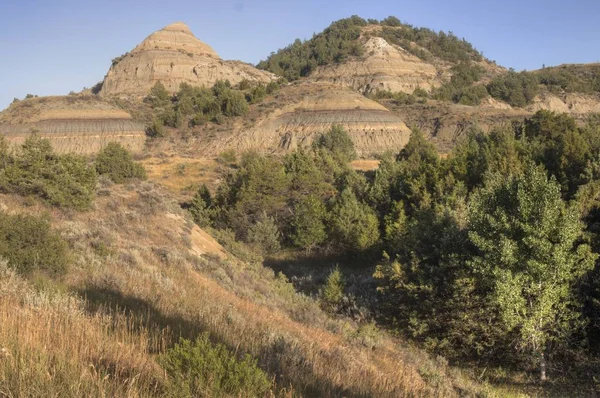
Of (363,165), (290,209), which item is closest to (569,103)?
(363,165)

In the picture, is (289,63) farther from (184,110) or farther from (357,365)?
(357,365)

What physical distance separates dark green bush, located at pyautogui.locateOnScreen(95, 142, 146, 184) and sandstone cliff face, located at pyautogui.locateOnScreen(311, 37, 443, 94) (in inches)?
2596

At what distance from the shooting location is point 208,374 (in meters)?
3.55

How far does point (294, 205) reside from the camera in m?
29.3

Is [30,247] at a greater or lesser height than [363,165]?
lesser

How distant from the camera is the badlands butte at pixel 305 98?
58.2 m

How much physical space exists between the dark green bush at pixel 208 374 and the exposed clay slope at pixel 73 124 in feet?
188

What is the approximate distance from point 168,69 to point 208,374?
92.6m

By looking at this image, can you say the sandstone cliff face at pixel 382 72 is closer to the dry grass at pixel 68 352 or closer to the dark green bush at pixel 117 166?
the dark green bush at pixel 117 166

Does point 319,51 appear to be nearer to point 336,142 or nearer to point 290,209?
point 336,142

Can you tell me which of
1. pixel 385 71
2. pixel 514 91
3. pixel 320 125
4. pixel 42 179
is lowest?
pixel 42 179

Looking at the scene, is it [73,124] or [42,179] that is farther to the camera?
[73,124]

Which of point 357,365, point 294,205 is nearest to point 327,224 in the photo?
point 294,205

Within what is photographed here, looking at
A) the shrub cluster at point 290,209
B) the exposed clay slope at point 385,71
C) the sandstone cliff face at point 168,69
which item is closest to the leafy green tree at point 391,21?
the exposed clay slope at point 385,71
